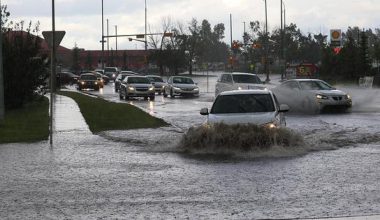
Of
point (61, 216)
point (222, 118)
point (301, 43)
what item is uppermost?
point (301, 43)

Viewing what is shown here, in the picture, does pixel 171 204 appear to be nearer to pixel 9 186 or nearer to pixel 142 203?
pixel 142 203

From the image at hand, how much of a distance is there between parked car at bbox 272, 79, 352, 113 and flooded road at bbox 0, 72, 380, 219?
8506 millimetres

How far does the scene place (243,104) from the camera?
14.6m

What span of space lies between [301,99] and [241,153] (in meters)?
13.8

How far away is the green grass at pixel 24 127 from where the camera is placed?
17.0 m

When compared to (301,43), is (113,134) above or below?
below

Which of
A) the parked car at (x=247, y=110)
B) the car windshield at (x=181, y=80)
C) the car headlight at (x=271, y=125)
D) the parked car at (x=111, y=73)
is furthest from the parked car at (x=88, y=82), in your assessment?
the car headlight at (x=271, y=125)

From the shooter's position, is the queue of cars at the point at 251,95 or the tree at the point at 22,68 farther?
the tree at the point at 22,68

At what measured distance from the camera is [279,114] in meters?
14.6

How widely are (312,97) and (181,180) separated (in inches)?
654

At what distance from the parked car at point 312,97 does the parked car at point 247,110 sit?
36.7ft

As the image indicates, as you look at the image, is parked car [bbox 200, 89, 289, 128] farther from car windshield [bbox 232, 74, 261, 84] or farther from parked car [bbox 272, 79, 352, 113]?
car windshield [bbox 232, 74, 261, 84]

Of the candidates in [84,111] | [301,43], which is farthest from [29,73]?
[301,43]

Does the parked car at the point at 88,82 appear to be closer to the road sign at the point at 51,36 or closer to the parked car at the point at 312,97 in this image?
the parked car at the point at 312,97
